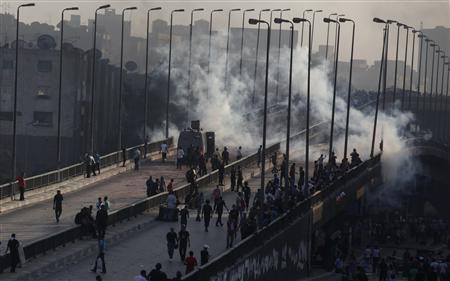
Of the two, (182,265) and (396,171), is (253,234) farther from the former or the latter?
(396,171)

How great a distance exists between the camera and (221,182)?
205ft

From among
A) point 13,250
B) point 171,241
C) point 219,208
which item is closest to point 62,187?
point 219,208

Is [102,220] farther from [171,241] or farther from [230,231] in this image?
[230,231]

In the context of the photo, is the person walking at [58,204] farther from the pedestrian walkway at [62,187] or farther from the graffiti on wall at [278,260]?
the graffiti on wall at [278,260]

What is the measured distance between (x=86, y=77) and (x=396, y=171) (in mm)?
30943

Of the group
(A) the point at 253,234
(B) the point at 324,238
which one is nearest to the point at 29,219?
(A) the point at 253,234

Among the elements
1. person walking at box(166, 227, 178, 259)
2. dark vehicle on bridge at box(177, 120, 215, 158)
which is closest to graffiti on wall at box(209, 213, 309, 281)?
person walking at box(166, 227, 178, 259)

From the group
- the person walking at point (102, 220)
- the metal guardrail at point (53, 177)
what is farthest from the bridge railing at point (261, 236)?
the metal guardrail at point (53, 177)

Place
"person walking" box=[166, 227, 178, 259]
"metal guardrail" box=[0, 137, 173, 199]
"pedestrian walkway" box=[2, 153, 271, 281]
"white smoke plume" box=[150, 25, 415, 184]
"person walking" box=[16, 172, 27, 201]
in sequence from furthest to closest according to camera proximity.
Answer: "white smoke plume" box=[150, 25, 415, 184], "metal guardrail" box=[0, 137, 173, 199], "person walking" box=[16, 172, 27, 201], "person walking" box=[166, 227, 178, 259], "pedestrian walkway" box=[2, 153, 271, 281]

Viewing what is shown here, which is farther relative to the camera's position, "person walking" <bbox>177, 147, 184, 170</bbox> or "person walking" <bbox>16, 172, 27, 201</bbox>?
"person walking" <bbox>177, 147, 184, 170</bbox>

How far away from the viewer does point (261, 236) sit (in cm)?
4606

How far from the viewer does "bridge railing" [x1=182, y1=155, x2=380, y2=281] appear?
120ft

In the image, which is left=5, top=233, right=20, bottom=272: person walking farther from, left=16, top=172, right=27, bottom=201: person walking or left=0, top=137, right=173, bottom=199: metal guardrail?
left=0, top=137, right=173, bottom=199: metal guardrail

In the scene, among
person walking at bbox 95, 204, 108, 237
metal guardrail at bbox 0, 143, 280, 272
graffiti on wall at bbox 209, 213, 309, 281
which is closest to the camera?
metal guardrail at bbox 0, 143, 280, 272
